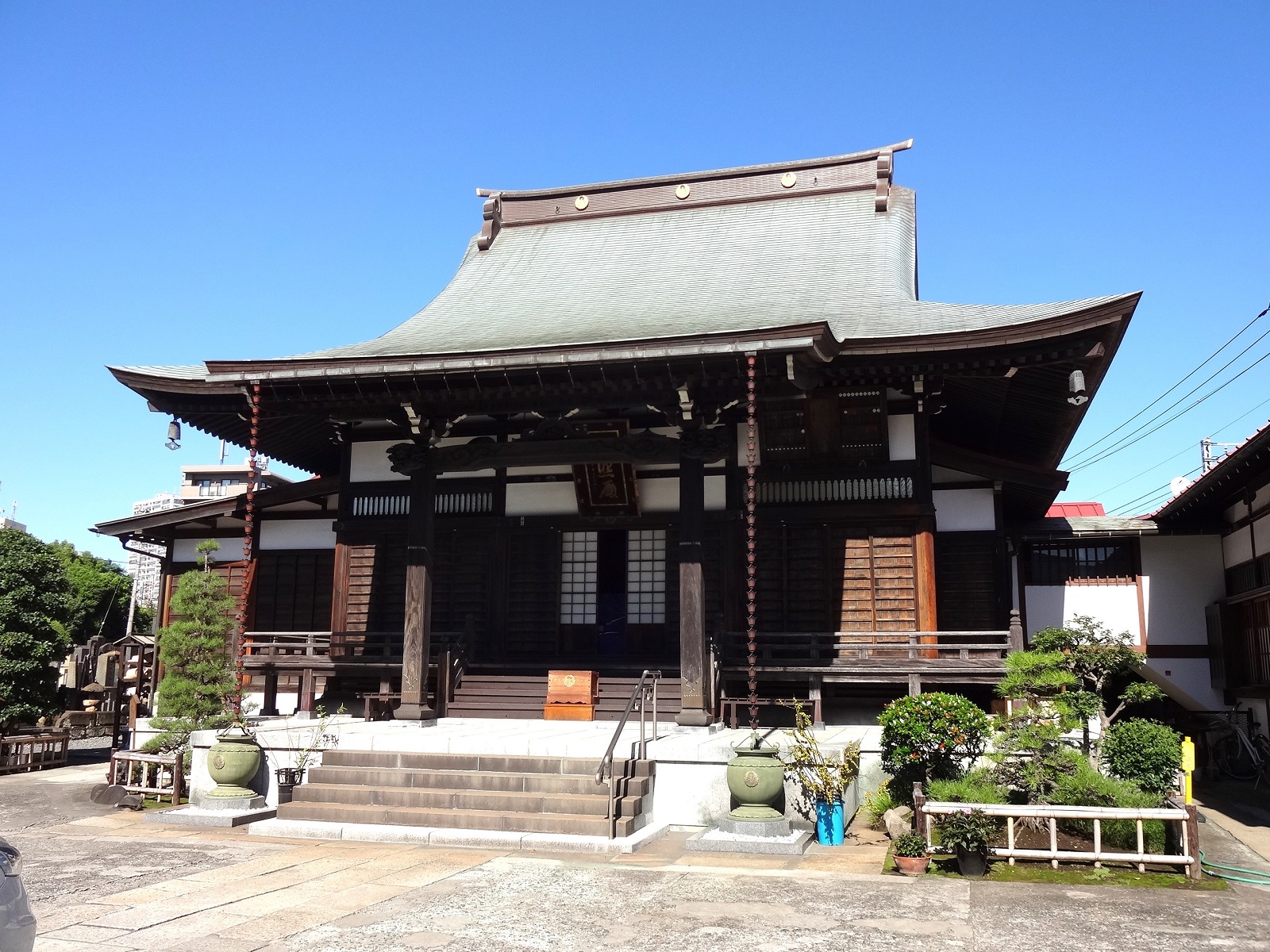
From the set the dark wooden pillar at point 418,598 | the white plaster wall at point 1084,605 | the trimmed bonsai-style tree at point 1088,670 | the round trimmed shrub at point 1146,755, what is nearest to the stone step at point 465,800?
the dark wooden pillar at point 418,598

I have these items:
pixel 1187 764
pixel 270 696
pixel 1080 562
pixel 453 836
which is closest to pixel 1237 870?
pixel 1187 764

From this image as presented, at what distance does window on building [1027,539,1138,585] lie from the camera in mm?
19125

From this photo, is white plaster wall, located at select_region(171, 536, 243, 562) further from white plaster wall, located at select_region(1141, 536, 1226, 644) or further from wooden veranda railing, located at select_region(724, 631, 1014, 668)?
white plaster wall, located at select_region(1141, 536, 1226, 644)

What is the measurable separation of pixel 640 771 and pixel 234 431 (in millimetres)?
10123

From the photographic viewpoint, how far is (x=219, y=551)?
20.8 m

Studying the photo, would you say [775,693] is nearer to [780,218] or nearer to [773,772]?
[773,772]

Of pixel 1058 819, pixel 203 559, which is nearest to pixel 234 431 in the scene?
pixel 203 559

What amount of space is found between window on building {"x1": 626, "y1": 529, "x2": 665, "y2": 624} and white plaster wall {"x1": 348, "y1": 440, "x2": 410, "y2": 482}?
14.2 ft

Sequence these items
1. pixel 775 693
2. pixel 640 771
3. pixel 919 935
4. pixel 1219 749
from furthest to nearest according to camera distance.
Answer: pixel 1219 749, pixel 775 693, pixel 640 771, pixel 919 935

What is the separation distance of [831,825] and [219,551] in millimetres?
15467

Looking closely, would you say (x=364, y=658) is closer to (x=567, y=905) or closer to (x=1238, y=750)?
(x=567, y=905)

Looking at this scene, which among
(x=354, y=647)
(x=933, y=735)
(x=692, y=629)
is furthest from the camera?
(x=354, y=647)

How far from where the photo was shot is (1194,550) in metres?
18.7

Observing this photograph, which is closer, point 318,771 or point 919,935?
point 919,935
